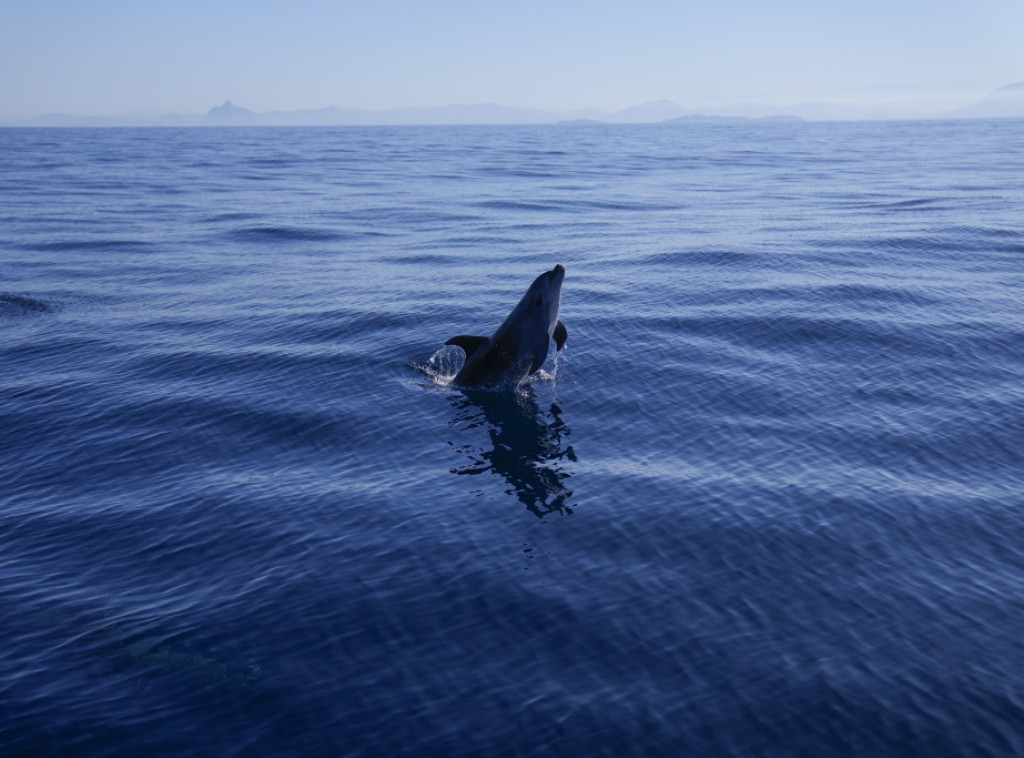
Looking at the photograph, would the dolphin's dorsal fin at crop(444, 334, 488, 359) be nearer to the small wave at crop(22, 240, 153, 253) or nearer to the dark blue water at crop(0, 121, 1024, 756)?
the dark blue water at crop(0, 121, 1024, 756)

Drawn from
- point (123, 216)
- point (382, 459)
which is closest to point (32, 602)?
point (382, 459)

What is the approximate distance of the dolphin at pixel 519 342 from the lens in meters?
24.1

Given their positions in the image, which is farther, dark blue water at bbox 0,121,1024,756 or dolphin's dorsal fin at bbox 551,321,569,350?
dolphin's dorsal fin at bbox 551,321,569,350

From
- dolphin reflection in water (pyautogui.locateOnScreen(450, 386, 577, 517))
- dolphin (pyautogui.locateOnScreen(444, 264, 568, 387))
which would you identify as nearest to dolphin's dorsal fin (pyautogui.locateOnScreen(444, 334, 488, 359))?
dolphin (pyautogui.locateOnScreen(444, 264, 568, 387))

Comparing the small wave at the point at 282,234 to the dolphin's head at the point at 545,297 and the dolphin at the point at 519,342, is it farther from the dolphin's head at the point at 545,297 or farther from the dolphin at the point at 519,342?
the dolphin's head at the point at 545,297

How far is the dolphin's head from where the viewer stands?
23719mm

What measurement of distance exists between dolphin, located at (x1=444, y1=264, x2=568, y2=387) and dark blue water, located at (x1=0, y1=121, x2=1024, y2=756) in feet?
2.85

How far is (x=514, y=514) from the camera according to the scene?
1800cm

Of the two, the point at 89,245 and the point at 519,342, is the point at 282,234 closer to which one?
the point at 89,245

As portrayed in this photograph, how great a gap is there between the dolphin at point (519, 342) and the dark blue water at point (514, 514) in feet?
2.85

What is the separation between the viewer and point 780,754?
11.2 metres

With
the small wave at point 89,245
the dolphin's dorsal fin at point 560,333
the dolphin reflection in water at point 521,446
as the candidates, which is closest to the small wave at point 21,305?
the small wave at point 89,245

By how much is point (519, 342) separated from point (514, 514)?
25.9 ft

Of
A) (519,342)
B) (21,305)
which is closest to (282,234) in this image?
(21,305)
